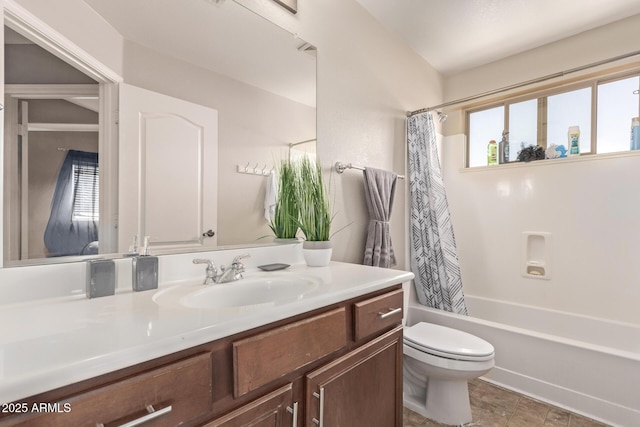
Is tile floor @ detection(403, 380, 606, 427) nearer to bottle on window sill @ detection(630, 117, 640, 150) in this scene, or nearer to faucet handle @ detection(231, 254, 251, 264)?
faucet handle @ detection(231, 254, 251, 264)

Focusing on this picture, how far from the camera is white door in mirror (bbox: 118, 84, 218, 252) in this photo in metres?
1.03

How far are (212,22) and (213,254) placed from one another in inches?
37.4

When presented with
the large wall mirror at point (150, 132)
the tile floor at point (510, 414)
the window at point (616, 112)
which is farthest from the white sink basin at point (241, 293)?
the window at point (616, 112)

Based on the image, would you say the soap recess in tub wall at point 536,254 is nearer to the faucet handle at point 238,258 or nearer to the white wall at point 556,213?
the white wall at point 556,213

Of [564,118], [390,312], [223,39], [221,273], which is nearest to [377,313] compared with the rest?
[390,312]

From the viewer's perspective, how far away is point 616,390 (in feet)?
5.35

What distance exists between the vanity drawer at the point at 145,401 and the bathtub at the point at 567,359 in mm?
1947

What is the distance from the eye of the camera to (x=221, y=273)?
3.74ft

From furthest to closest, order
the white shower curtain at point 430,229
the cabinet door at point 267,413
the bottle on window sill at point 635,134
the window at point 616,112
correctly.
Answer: the white shower curtain at point 430,229
the window at point 616,112
the bottle on window sill at point 635,134
the cabinet door at point 267,413

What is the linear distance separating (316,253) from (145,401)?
912mm

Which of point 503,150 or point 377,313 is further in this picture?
point 503,150

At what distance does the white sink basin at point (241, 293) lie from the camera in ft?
2.93

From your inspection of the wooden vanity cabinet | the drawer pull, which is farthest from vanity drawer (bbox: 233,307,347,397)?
the drawer pull

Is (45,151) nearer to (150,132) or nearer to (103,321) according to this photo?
(150,132)
